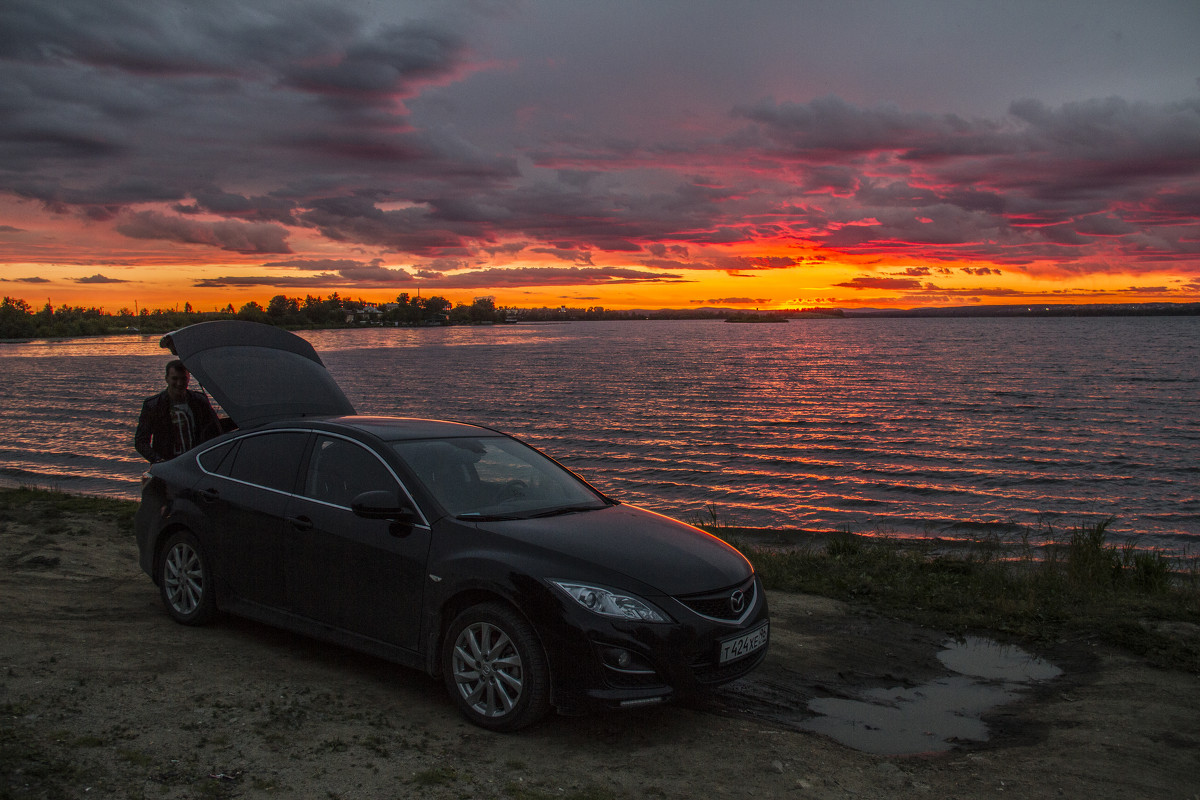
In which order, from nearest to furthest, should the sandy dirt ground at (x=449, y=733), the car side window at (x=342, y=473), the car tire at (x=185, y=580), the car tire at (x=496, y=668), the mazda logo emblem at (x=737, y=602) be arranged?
1. the sandy dirt ground at (x=449, y=733)
2. the car tire at (x=496, y=668)
3. the mazda logo emblem at (x=737, y=602)
4. the car side window at (x=342, y=473)
5. the car tire at (x=185, y=580)

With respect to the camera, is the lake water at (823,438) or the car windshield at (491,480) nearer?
the car windshield at (491,480)

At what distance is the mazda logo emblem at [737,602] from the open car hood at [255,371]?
15.1 feet

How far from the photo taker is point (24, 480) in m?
17.9

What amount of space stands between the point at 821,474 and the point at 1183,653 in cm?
1391

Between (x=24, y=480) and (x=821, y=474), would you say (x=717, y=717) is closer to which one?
(x=821, y=474)

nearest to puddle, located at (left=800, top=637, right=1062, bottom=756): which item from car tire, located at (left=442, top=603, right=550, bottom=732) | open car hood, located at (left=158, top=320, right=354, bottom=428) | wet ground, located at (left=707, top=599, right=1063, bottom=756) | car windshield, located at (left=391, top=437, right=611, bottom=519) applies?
wet ground, located at (left=707, top=599, right=1063, bottom=756)

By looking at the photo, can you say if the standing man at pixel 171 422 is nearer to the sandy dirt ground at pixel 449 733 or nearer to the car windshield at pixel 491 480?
the sandy dirt ground at pixel 449 733

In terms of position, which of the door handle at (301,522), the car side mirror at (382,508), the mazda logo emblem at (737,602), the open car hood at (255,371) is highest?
the open car hood at (255,371)

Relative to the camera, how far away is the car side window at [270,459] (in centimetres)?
594

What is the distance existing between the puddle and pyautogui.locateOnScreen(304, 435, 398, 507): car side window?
3142 mm

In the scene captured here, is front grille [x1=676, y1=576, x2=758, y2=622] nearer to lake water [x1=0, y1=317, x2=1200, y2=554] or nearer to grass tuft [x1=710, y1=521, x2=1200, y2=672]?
grass tuft [x1=710, y1=521, x2=1200, y2=672]

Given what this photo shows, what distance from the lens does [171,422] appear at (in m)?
8.27

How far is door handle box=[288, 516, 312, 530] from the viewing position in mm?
5605

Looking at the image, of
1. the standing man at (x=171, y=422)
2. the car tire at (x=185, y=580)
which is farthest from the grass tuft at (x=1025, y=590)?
the standing man at (x=171, y=422)
